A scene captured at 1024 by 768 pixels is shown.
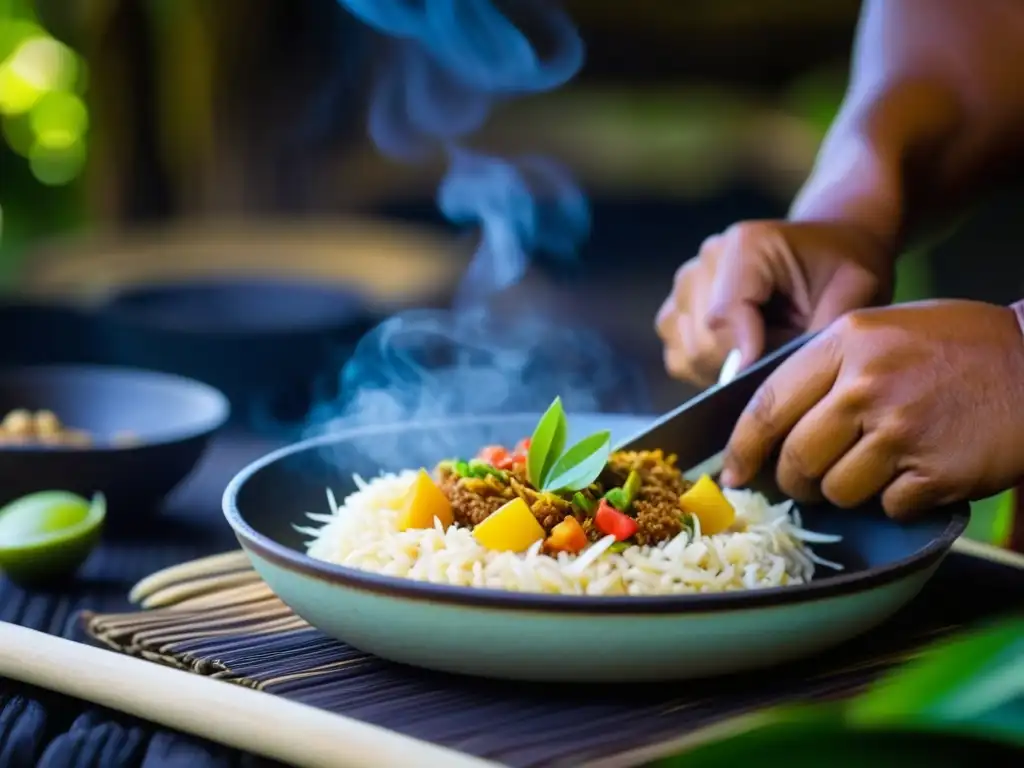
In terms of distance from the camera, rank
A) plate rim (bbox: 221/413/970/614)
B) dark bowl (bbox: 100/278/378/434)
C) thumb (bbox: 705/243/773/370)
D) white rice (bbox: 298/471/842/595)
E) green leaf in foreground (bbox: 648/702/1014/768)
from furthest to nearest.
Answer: dark bowl (bbox: 100/278/378/434) → thumb (bbox: 705/243/773/370) → white rice (bbox: 298/471/842/595) → plate rim (bbox: 221/413/970/614) → green leaf in foreground (bbox: 648/702/1014/768)

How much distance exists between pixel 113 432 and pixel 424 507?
924mm

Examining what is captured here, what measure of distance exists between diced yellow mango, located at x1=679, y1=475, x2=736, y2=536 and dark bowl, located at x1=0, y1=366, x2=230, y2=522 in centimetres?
69

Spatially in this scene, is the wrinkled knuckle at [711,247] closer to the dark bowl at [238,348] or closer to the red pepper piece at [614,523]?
the red pepper piece at [614,523]

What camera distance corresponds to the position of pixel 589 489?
1200 millimetres

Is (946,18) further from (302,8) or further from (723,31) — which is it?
(723,31)

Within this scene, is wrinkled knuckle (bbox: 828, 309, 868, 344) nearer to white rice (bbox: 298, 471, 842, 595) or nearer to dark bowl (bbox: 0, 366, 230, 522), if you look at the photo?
white rice (bbox: 298, 471, 842, 595)

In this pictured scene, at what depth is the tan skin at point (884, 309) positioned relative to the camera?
46.2 inches

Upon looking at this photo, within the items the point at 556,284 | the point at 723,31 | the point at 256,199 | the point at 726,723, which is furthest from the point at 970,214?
the point at 556,284

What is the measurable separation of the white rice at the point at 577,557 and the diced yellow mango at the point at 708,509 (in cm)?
1

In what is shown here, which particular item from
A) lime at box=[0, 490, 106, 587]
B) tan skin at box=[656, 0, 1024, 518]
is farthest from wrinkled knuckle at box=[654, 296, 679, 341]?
lime at box=[0, 490, 106, 587]

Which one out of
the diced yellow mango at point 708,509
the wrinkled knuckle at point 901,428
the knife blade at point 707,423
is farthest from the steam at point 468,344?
the wrinkled knuckle at point 901,428

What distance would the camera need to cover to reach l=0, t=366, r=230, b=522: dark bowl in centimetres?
151

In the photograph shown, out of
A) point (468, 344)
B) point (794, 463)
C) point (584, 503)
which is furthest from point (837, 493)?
point (468, 344)

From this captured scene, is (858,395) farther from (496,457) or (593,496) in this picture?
(496,457)
